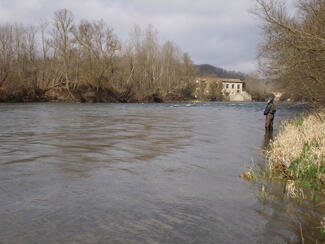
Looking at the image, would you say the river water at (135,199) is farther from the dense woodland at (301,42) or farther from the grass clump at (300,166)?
the dense woodland at (301,42)

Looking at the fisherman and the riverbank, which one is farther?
the fisherman

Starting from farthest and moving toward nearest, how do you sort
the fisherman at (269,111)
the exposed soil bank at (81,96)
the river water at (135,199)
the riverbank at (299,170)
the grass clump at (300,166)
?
the exposed soil bank at (81,96) → the fisherman at (269,111) → the grass clump at (300,166) → the riverbank at (299,170) → the river water at (135,199)

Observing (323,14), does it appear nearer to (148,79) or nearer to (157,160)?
(157,160)

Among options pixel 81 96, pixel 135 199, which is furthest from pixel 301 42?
pixel 81 96

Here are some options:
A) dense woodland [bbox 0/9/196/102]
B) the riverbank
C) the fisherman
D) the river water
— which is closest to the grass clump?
the riverbank

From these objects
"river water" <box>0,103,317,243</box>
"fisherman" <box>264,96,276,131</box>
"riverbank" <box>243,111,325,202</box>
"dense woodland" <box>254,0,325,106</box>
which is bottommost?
"river water" <box>0,103,317,243</box>

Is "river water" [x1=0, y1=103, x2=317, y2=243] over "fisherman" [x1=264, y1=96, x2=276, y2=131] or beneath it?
beneath

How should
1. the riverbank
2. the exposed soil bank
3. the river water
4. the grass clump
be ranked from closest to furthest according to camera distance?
the river water → the riverbank → the grass clump → the exposed soil bank

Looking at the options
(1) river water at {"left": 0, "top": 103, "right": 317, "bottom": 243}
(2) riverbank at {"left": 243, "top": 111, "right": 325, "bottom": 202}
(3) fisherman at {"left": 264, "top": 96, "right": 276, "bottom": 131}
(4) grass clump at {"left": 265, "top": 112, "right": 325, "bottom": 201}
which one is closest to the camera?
(1) river water at {"left": 0, "top": 103, "right": 317, "bottom": 243}

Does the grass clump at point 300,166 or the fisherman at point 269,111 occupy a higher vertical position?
the fisherman at point 269,111

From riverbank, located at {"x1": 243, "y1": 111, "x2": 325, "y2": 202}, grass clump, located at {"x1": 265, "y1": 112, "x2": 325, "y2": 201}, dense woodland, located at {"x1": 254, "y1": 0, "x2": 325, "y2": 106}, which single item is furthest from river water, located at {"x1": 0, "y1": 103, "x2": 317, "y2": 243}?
dense woodland, located at {"x1": 254, "y1": 0, "x2": 325, "y2": 106}

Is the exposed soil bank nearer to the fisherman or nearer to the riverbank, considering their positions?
the fisherman

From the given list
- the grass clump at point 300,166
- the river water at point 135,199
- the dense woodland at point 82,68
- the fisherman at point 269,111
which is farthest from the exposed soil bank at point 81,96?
the grass clump at point 300,166

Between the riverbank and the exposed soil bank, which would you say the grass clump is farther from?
the exposed soil bank
